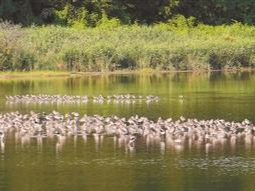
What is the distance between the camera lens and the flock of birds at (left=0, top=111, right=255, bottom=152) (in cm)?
2319

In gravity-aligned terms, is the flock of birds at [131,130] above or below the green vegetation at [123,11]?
below

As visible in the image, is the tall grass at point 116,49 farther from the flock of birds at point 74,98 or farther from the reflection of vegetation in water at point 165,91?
the flock of birds at point 74,98

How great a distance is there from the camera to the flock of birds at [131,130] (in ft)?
76.1

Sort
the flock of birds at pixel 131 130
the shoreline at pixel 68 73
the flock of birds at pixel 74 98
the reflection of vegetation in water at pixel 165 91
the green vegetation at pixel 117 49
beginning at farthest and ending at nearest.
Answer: the green vegetation at pixel 117 49
the shoreline at pixel 68 73
the flock of birds at pixel 74 98
the reflection of vegetation in water at pixel 165 91
the flock of birds at pixel 131 130

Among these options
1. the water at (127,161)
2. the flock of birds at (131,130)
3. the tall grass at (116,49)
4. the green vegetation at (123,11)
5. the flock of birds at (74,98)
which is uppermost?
the green vegetation at (123,11)

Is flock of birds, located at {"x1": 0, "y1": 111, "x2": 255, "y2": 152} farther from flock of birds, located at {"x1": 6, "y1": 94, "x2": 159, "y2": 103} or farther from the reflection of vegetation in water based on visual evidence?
flock of birds, located at {"x1": 6, "y1": 94, "x2": 159, "y2": 103}

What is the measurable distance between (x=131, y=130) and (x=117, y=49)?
29266 mm

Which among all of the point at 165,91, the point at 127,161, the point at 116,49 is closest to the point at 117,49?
the point at 116,49

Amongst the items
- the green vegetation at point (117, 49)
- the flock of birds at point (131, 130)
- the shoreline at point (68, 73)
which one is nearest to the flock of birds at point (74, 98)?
the flock of birds at point (131, 130)

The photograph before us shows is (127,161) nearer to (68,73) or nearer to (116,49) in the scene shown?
(68,73)

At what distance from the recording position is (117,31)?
59.9 m

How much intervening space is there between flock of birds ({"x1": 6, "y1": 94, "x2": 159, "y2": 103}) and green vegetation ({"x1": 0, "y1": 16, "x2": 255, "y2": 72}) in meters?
14.5

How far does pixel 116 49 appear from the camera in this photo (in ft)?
174

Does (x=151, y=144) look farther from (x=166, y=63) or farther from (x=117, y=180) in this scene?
(x=166, y=63)
